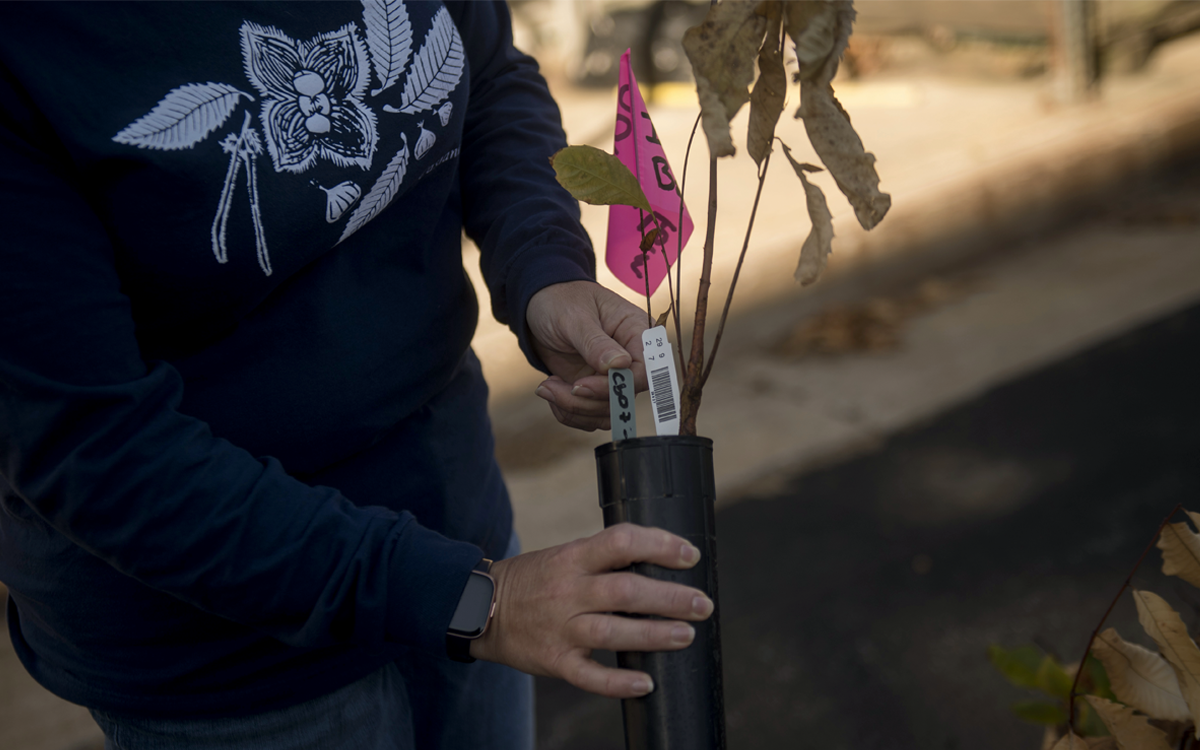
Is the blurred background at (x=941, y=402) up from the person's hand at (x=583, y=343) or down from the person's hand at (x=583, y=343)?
up

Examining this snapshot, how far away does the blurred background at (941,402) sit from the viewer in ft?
7.66

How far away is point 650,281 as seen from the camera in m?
1.00

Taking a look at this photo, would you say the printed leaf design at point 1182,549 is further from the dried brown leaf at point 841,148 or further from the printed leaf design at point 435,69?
the printed leaf design at point 435,69

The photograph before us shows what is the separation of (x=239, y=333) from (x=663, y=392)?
0.41 m

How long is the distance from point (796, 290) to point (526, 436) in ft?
4.74

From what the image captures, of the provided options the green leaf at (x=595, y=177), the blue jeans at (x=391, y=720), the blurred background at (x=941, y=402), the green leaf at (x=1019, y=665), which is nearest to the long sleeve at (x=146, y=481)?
the blue jeans at (x=391, y=720)

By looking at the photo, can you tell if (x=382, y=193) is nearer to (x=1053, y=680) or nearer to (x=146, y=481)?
(x=146, y=481)

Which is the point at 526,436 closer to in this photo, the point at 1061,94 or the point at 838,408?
the point at 838,408

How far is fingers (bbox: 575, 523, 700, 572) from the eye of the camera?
0.74 meters

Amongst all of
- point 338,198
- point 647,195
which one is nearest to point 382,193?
point 338,198

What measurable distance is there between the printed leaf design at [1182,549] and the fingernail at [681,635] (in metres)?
0.45

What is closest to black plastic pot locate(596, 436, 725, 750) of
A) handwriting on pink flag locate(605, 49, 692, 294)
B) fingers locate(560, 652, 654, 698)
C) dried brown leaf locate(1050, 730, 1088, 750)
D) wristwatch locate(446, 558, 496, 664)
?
fingers locate(560, 652, 654, 698)

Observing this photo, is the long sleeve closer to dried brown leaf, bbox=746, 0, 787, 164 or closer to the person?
the person

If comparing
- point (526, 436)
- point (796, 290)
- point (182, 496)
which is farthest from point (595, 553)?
point (796, 290)
